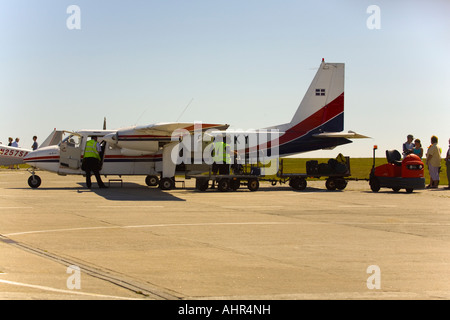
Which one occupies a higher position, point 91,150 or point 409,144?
point 409,144

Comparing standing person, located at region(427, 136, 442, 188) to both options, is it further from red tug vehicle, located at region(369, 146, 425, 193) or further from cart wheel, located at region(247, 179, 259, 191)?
cart wheel, located at region(247, 179, 259, 191)

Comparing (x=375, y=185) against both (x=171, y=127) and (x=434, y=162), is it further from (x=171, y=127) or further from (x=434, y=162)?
(x=171, y=127)

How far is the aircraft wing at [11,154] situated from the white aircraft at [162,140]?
382 cm

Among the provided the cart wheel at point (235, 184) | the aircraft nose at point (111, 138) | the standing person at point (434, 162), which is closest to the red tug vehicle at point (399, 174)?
the standing person at point (434, 162)

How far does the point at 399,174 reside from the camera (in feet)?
72.3

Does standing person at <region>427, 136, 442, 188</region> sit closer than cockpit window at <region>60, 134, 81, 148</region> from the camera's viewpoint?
No

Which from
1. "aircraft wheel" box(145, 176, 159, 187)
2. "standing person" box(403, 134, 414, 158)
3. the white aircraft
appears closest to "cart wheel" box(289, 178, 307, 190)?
the white aircraft

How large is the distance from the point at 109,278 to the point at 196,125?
14.0 m

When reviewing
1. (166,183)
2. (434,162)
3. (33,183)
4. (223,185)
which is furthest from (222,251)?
(434,162)

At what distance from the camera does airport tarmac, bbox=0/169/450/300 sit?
6.16 metres

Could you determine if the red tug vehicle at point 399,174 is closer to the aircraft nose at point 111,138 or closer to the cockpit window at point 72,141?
the aircraft nose at point 111,138

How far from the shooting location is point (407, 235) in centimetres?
1063

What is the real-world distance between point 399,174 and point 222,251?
14859mm

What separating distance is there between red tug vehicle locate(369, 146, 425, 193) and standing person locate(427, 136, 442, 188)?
3.04 m
